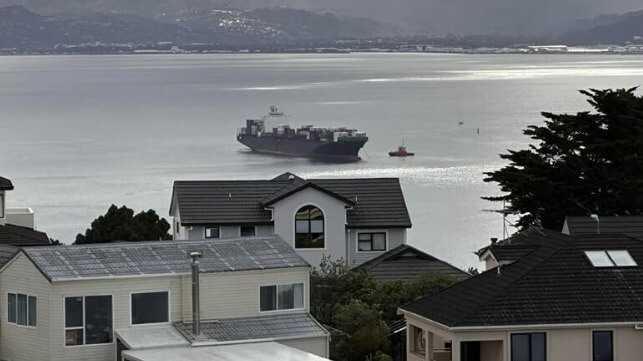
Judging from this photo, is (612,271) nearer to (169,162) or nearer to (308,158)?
(169,162)

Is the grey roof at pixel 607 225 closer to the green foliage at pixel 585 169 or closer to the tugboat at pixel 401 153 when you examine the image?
the green foliage at pixel 585 169

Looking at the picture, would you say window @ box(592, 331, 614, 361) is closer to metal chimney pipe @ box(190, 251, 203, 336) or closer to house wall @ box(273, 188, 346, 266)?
metal chimney pipe @ box(190, 251, 203, 336)

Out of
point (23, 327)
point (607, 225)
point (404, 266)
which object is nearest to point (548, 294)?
point (23, 327)

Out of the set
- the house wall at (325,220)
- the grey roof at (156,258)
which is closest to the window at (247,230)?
the house wall at (325,220)

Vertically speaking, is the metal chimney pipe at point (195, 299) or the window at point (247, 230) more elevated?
the metal chimney pipe at point (195, 299)

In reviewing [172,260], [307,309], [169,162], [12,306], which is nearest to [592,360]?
[307,309]

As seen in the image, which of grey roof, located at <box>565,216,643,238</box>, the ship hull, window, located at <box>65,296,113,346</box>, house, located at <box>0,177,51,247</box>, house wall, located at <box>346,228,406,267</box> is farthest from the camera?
the ship hull

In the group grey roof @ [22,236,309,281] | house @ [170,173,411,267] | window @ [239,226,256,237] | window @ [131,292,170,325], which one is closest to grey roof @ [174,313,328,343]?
window @ [131,292,170,325]

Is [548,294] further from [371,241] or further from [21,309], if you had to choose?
[371,241]
